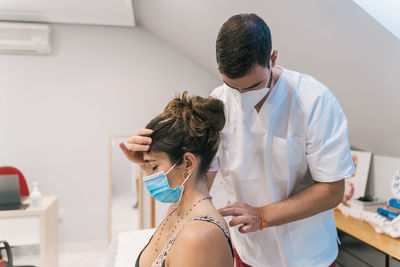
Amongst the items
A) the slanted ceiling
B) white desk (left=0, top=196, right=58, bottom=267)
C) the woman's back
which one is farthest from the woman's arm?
the slanted ceiling

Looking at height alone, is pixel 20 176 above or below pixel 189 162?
below

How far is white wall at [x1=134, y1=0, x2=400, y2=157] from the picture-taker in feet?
4.25

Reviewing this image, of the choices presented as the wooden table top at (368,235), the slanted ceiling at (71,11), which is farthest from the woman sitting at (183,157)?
the slanted ceiling at (71,11)

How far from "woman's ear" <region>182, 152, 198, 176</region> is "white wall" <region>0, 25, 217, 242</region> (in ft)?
8.81

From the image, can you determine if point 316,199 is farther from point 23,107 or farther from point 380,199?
point 23,107

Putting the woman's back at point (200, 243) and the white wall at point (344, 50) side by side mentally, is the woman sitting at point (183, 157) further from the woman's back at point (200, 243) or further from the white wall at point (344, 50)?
the white wall at point (344, 50)

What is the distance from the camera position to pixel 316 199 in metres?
1.02

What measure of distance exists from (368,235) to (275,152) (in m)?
1.19

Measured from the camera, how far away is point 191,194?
1.06 m

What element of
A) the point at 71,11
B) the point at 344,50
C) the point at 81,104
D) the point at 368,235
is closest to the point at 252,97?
the point at 344,50

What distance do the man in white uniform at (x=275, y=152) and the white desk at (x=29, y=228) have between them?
1806mm

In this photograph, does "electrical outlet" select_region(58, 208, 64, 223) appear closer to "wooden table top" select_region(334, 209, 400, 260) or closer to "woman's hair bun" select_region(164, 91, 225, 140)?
"wooden table top" select_region(334, 209, 400, 260)

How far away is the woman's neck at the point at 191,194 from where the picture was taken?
41.5 inches

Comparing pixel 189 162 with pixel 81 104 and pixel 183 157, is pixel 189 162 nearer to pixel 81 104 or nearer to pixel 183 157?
pixel 183 157
